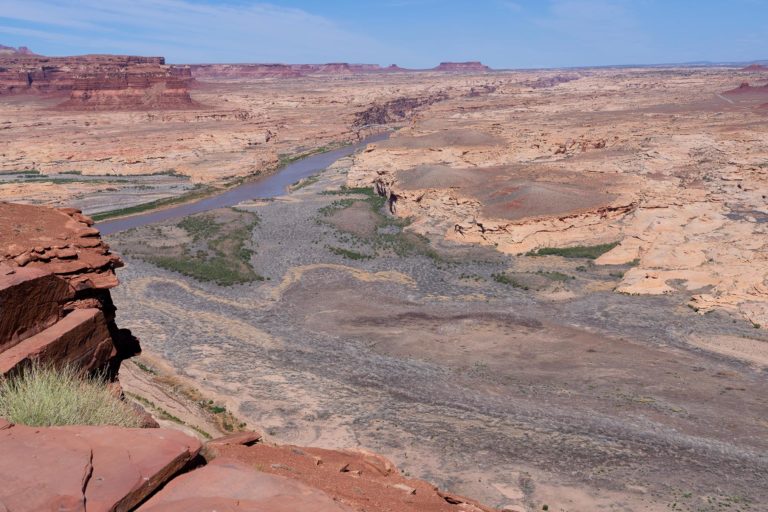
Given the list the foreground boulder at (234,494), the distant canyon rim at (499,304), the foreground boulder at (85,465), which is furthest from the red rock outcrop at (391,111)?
the foreground boulder at (234,494)

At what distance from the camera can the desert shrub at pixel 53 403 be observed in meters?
8.28

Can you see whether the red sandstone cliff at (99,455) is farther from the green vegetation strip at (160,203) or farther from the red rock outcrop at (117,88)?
the red rock outcrop at (117,88)

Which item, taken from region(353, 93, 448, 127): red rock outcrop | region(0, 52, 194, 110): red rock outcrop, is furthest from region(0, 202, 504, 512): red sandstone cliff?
region(0, 52, 194, 110): red rock outcrop

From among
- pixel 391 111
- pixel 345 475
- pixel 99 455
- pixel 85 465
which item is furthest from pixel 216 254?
pixel 391 111

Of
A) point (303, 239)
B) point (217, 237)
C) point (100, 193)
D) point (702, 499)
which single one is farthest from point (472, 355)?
point (100, 193)

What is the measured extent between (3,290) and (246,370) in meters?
12.6

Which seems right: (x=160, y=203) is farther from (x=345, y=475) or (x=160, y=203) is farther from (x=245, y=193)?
(x=345, y=475)

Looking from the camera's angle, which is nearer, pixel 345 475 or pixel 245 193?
pixel 345 475

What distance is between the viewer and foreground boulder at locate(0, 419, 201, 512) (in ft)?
20.4

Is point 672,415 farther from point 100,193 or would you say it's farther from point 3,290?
point 100,193

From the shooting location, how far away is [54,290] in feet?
37.7

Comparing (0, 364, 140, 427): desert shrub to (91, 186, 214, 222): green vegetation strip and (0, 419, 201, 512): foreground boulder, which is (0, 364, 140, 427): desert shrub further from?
(91, 186, 214, 222): green vegetation strip

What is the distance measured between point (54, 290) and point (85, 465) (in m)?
5.82

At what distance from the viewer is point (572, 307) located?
27.2 metres
